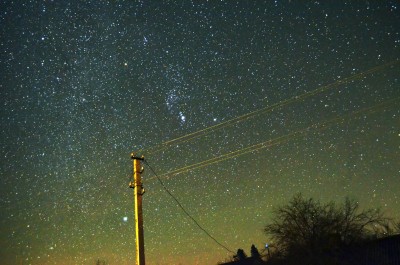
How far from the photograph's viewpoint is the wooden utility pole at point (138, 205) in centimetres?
1491

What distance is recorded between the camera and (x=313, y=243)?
25.9 metres

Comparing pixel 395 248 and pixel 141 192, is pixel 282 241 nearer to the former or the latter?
pixel 395 248

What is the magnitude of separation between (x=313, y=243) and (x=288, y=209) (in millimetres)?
2906

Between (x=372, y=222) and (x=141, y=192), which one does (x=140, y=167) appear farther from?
(x=372, y=222)

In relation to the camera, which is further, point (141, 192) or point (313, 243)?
point (313, 243)

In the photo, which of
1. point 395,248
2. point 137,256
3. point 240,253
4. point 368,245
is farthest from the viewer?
point 240,253

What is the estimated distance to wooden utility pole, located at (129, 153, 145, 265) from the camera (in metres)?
14.9

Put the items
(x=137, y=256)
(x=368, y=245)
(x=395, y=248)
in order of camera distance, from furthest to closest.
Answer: (x=368, y=245), (x=395, y=248), (x=137, y=256)

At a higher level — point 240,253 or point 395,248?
point 240,253

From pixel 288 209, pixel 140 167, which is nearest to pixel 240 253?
pixel 288 209

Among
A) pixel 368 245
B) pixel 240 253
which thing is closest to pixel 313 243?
pixel 368 245

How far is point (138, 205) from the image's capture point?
15875 mm

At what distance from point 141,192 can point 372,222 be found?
18105 mm

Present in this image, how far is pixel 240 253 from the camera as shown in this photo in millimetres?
53094
